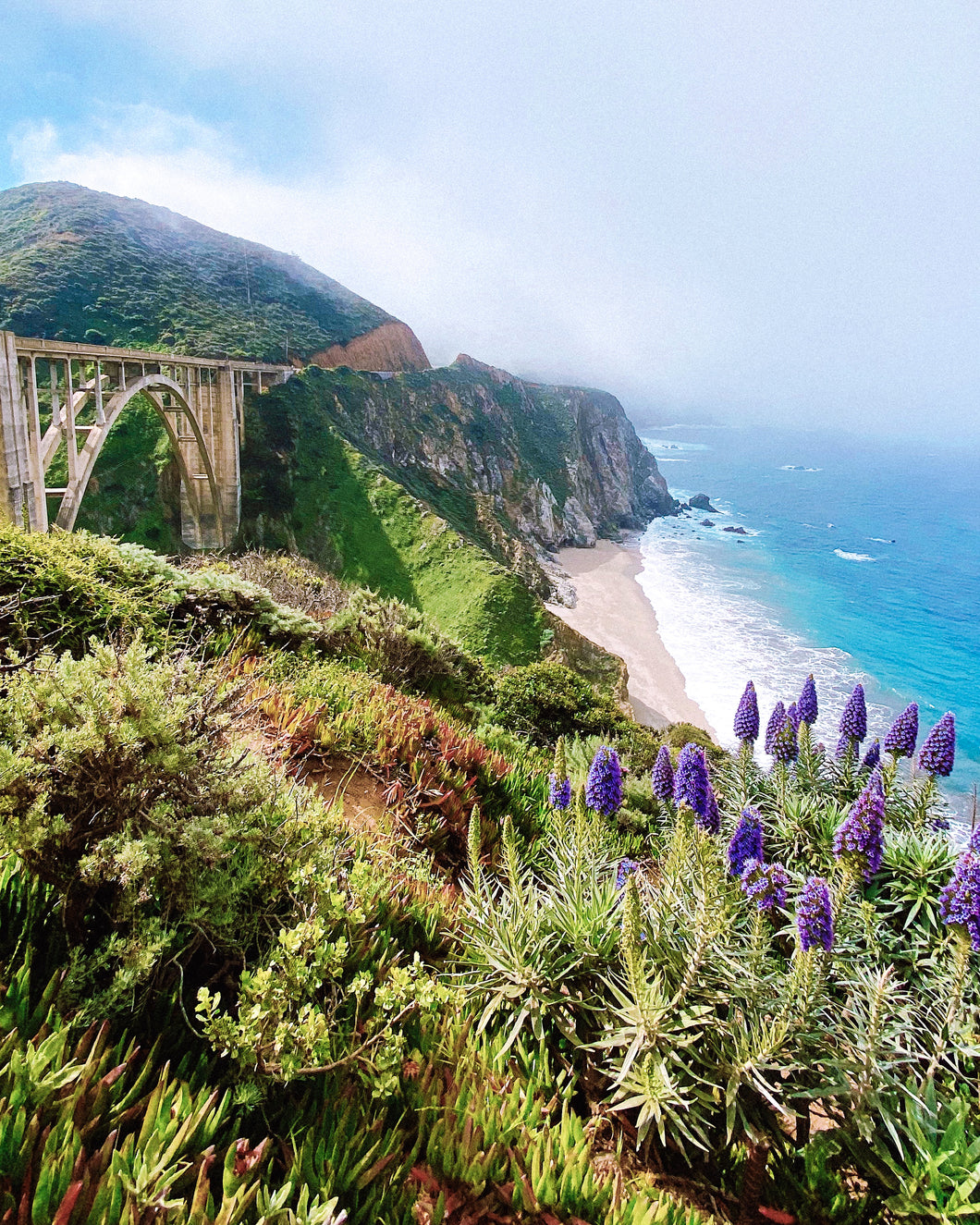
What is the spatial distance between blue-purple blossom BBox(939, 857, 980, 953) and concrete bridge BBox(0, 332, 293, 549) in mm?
7131

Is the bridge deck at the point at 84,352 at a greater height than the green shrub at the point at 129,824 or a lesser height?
greater

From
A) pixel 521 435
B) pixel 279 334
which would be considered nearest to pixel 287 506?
A: pixel 279 334

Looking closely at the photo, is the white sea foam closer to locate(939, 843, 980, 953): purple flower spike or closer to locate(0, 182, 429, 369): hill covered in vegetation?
locate(939, 843, 980, 953): purple flower spike

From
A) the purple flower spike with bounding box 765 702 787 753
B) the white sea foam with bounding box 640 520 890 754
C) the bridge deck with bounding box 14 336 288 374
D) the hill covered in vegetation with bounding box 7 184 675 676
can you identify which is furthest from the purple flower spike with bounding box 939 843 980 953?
the white sea foam with bounding box 640 520 890 754

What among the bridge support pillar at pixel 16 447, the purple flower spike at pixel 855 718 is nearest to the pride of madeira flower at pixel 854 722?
the purple flower spike at pixel 855 718

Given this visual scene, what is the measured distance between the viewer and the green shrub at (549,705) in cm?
1245

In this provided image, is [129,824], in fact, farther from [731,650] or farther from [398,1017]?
[731,650]

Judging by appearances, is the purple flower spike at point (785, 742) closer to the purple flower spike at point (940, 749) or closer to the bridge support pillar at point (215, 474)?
the purple flower spike at point (940, 749)

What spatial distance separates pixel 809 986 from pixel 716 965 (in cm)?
43

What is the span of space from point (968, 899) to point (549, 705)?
422 inches

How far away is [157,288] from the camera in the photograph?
146 ft

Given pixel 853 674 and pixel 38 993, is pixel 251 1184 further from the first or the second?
pixel 853 674

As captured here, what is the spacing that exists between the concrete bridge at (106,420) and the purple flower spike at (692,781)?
5852 millimetres

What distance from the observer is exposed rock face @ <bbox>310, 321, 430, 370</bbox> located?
49750 mm
